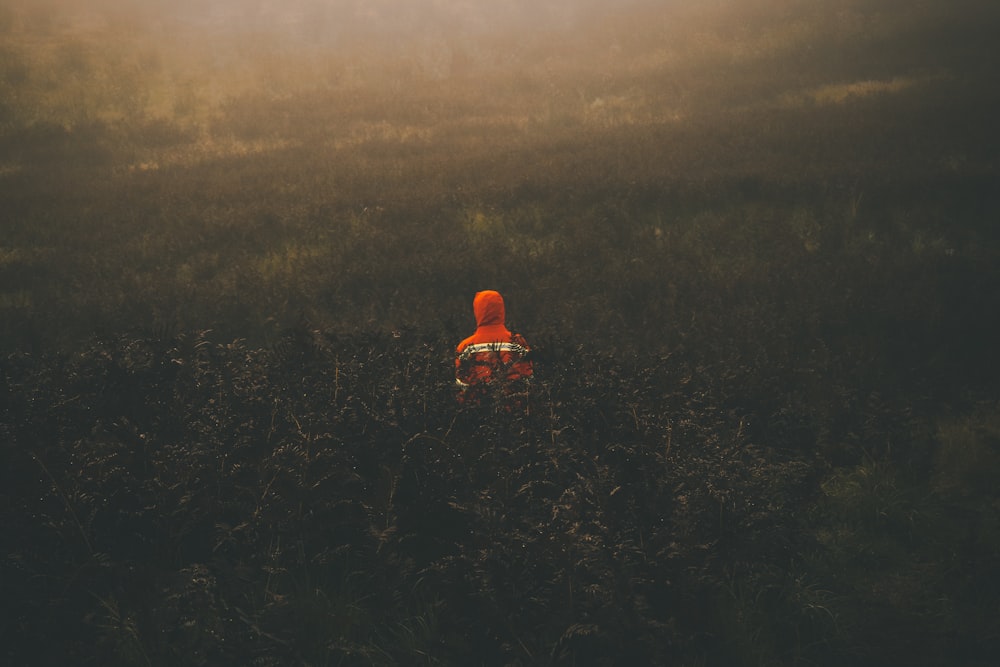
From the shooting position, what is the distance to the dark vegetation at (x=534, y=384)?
8.96ft

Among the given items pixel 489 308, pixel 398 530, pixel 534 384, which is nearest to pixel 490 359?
pixel 534 384

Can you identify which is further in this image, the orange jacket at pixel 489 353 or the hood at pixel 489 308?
the hood at pixel 489 308

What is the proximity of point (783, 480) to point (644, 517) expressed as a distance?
97cm

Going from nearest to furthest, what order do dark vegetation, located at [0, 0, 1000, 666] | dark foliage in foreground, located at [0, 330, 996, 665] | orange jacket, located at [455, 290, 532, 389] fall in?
dark foliage in foreground, located at [0, 330, 996, 665] < dark vegetation, located at [0, 0, 1000, 666] < orange jacket, located at [455, 290, 532, 389]

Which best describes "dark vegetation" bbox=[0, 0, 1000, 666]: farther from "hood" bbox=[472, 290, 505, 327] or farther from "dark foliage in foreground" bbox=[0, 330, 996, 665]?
"hood" bbox=[472, 290, 505, 327]

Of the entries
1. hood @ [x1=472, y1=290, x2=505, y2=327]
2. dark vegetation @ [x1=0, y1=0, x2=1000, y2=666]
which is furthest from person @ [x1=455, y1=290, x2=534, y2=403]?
dark vegetation @ [x1=0, y1=0, x2=1000, y2=666]

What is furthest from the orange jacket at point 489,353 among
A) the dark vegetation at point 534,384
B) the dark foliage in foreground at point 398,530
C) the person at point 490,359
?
the dark foliage in foreground at point 398,530

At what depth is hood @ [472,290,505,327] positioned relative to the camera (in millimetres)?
5070

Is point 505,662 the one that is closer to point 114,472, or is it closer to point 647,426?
point 647,426

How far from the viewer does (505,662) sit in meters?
2.59

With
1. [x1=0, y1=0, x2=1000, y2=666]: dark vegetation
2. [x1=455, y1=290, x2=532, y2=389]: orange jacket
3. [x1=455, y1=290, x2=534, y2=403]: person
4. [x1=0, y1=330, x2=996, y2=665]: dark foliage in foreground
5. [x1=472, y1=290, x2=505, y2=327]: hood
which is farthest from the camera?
[x1=472, y1=290, x2=505, y2=327]: hood

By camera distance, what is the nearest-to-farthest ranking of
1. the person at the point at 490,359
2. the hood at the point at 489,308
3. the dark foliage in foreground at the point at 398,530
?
the dark foliage in foreground at the point at 398,530, the person at the point at 490,359, the hood at the point at 489,308

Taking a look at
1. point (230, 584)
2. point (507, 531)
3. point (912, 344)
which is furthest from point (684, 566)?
point (912, 344)

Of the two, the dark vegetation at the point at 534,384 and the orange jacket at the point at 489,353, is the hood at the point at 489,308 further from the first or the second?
the dark vegetation at the point at 534,384
